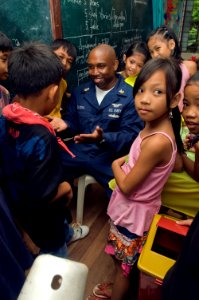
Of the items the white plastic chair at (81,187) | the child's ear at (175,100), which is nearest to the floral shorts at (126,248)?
the child's ear at (175,100)

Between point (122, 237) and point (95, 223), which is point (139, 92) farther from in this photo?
point (95, 223)

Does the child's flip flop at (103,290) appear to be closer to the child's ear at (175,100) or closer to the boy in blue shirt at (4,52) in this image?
the child's ear at (175,100)

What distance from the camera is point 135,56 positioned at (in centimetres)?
272

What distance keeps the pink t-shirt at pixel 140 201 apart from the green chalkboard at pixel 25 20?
1540 mm

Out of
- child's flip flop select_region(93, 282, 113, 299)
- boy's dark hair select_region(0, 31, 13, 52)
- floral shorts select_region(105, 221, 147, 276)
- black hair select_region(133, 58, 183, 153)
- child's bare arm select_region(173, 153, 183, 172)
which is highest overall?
boy's dark hair select_region(0, 31, 13, 52)

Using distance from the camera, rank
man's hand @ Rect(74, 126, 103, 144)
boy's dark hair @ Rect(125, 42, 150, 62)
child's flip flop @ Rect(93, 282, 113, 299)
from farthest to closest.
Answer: boy's dark hair @ Rect(125, 42, 150, 62), man's hand @ Rect(74, 126, 103, 144), child's flip flop @ Rect(93, 282, 113, 299)

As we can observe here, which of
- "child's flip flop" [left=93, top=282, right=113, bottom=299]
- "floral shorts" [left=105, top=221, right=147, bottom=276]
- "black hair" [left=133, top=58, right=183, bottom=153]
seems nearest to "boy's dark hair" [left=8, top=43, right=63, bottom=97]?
"black hair" [left=133, top=58, right=183, bottom=153]

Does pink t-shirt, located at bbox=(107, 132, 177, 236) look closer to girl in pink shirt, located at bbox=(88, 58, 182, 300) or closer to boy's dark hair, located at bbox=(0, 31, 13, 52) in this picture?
girl in pink shirt, located at bbox=(88, 58, 182, 300)

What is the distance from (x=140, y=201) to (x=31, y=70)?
80 centimetres

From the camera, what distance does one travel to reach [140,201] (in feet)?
4.00

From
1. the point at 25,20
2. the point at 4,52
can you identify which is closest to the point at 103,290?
the point at 4,52

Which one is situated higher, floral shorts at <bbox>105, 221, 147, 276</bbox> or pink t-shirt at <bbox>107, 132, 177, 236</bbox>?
pink t-shirt at <bbox>107, 132, 177, 236</bbox>

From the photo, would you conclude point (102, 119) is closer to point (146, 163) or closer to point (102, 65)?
point (102, 65)

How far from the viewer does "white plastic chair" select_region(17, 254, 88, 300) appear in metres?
0.54
